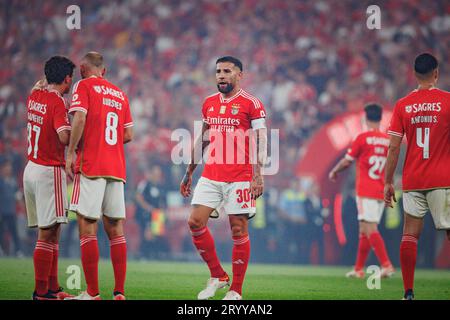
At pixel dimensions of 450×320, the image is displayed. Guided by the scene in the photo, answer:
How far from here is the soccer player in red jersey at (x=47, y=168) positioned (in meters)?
6.81

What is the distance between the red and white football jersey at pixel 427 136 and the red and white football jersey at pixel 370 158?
11.0ft

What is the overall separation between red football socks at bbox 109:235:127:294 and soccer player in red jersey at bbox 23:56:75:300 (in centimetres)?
55

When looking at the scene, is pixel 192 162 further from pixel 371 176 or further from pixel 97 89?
pixel 371 176

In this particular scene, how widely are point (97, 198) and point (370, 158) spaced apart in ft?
16.3

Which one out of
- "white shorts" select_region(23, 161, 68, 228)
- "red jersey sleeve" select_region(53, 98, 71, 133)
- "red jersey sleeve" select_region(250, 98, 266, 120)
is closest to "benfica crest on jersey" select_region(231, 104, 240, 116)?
"red jersey sleeve" select_region(250, 98, 266, 120)

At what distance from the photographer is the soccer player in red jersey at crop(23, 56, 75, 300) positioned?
6812 mm

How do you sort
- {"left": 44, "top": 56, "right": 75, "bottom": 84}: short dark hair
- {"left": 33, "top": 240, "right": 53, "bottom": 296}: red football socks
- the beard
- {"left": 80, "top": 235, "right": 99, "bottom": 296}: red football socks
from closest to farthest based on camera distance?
{"left": 80, "top": 235, "right": 99, "bottom": 296}: red football socks < {"left": 33, "top": 240, "right": 53, "bottom": 296}: red football socks < {"left": 44, "top": 56, "right": 75, "bottom": 84}: short dark hair < the beard

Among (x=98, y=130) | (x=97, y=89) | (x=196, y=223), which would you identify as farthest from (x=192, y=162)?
(x=97, y=89)

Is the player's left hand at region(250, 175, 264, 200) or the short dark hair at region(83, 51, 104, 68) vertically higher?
the short dark hair at region(83, 51, 104, 68)

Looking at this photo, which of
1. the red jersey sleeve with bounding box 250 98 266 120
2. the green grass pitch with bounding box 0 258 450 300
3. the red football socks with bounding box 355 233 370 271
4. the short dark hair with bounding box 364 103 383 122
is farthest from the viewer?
the red football socks with bounding box 355 233 370 271

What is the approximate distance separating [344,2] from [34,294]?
14.5m

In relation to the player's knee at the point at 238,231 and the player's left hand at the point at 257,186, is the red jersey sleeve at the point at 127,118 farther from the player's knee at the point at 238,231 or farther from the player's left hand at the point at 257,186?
the player's knee at the point at 238,231

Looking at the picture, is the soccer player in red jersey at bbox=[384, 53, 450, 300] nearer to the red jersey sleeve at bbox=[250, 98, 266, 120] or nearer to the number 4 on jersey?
the number 4 on jersey

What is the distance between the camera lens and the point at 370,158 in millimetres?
10477
